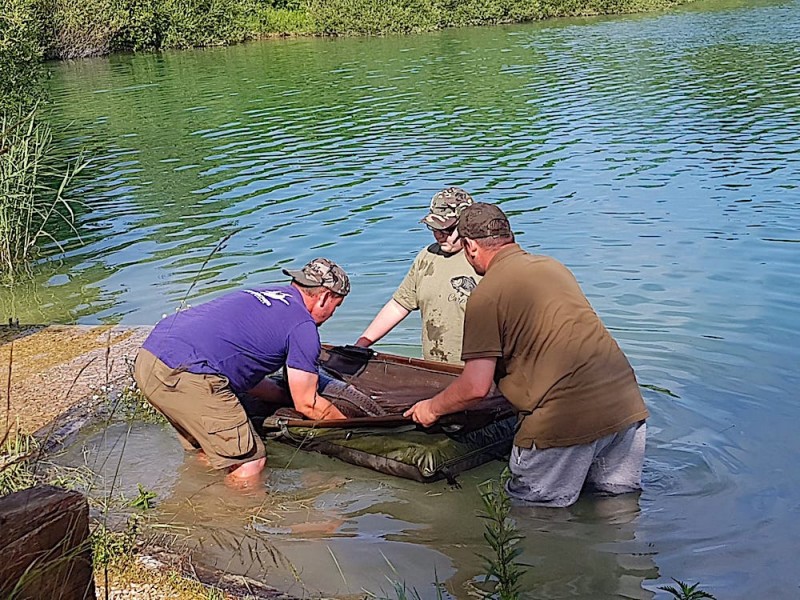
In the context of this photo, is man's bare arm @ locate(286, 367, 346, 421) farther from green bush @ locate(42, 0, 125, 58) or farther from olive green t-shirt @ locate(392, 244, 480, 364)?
green bush @ locate(42, 0, 125, 58)

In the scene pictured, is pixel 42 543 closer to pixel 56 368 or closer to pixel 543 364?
pixel 543 364

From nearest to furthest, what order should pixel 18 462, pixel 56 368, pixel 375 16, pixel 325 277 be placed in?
pixel 18 462 → pixel 325 277 → pixel 56 368 → pixel 375 16

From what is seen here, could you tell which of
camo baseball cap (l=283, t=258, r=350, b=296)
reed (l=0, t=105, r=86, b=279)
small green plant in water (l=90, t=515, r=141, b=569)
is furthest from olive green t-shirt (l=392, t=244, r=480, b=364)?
reed (l=0, t=105, r=86, b=279)

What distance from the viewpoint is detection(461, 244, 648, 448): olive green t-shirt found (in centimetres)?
486

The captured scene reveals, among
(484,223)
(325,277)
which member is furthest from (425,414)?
(484,223)

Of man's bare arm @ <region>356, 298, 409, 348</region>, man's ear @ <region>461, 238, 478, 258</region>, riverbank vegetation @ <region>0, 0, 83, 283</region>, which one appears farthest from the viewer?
riverbank vegetation @ <region>0, 0, 83, 283</region>

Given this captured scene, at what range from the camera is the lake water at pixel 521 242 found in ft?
17.5

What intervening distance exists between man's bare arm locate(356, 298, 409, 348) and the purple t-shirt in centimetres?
137

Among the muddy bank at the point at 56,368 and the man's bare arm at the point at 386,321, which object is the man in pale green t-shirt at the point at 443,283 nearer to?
the man's bare arm at the point at 386,321

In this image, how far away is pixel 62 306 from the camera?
36.8 feet

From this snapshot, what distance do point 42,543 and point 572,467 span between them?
306cm

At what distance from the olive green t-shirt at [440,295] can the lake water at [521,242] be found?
1.18 m

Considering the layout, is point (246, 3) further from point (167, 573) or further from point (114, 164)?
point (167, 573)

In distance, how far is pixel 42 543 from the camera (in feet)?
9.02
